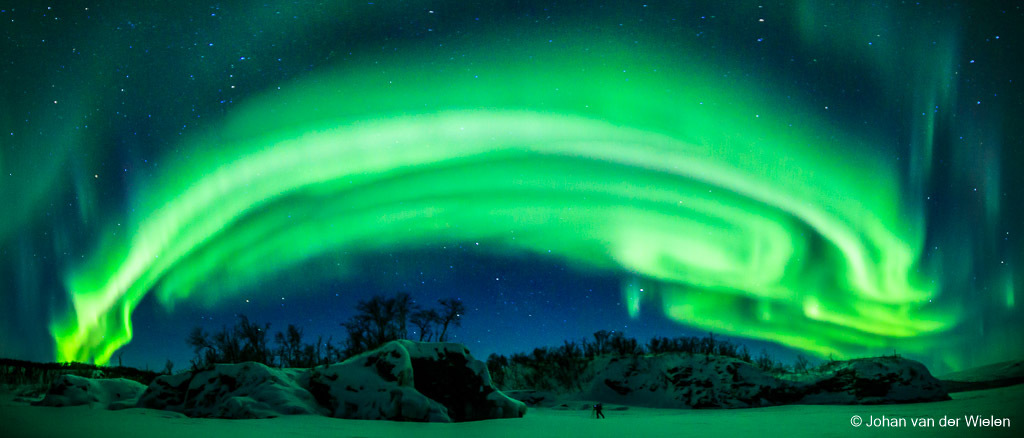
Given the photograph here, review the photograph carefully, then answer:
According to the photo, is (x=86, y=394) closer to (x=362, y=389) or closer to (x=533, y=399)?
(x=362, y=389)

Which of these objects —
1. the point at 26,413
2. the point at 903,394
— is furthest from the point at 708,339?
the point at 26,413

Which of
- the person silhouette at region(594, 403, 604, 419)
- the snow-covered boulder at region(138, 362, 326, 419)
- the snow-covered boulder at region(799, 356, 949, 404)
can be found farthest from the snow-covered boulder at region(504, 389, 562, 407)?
the snow-covered boulder at region(138, 362, 326, 419)

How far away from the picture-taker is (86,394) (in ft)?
39.5

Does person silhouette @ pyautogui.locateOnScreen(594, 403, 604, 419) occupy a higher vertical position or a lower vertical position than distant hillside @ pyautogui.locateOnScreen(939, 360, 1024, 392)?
lower

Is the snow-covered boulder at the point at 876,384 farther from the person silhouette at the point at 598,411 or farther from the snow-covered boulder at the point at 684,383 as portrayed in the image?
the person silhouette at the point at 598,411

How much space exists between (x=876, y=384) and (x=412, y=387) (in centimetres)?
A: 1519

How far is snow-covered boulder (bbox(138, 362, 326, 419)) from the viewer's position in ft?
33.2

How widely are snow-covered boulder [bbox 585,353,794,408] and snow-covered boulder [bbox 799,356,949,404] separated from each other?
3.50 ft

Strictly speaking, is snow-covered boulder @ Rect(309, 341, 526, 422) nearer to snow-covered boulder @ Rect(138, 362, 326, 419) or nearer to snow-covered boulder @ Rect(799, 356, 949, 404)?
snow-covered boulder @ Rect(138, 362, 326, 419)

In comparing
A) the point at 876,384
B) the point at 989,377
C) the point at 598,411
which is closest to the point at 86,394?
the point at 598,411

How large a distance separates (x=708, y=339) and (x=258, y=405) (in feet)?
65.8

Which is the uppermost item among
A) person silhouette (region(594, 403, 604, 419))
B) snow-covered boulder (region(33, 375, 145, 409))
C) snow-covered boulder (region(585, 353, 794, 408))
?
snow-covered boulder (region(585, 353, 794, 408))

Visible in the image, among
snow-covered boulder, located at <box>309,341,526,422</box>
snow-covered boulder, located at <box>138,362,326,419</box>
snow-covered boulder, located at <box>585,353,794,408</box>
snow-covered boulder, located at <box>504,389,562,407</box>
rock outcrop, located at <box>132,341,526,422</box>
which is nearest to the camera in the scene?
snow-covered boulder, located at <box>138,362,326,419</box>

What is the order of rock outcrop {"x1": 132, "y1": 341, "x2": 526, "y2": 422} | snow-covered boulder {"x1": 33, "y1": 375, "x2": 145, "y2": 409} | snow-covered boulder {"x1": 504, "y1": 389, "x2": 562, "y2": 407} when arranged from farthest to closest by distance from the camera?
snow-covered boulder {"x1": 504, "y1": 389, "x2": 562, "y2": 407}, snow-covered boulder {"x1": 33, "y1": 375, "x2": 145, "y2": 409}, rock outcrop {"x1": 132, "y1": 341, "x2": 526, "y2": 422}
